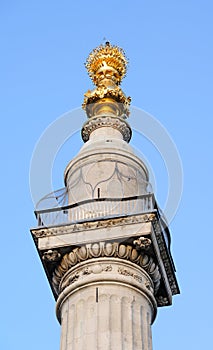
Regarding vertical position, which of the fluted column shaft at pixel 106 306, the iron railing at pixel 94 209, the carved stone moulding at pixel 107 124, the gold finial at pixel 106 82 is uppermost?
the gold finial at pixel 106 82

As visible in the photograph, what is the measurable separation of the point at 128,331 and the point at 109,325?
0.62 m

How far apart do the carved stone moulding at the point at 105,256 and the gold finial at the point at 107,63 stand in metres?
12.0

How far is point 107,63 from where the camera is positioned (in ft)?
135

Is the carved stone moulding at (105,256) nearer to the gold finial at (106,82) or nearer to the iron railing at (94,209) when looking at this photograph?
the iron railing at (94,209)

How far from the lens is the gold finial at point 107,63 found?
4069 centimetres

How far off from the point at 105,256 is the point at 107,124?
831 cm

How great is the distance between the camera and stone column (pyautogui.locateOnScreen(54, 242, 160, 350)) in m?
28.2

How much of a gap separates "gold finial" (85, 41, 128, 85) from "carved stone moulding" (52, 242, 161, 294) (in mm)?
11962

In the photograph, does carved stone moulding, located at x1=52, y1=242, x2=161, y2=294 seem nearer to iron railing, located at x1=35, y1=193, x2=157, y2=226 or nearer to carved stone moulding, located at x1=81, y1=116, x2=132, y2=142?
iron railing, located at x1=35, y1=193, x2=157, y2=226

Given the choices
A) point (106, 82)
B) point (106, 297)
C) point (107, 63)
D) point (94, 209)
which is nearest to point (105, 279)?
point (106, 297)

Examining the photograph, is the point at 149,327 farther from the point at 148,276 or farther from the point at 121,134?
the point at 121,134

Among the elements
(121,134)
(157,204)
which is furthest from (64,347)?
(121,134)

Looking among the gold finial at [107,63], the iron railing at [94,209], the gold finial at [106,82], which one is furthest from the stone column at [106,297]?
the gold finial at [107,63]

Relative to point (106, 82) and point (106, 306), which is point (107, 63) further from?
point (106, 306)
